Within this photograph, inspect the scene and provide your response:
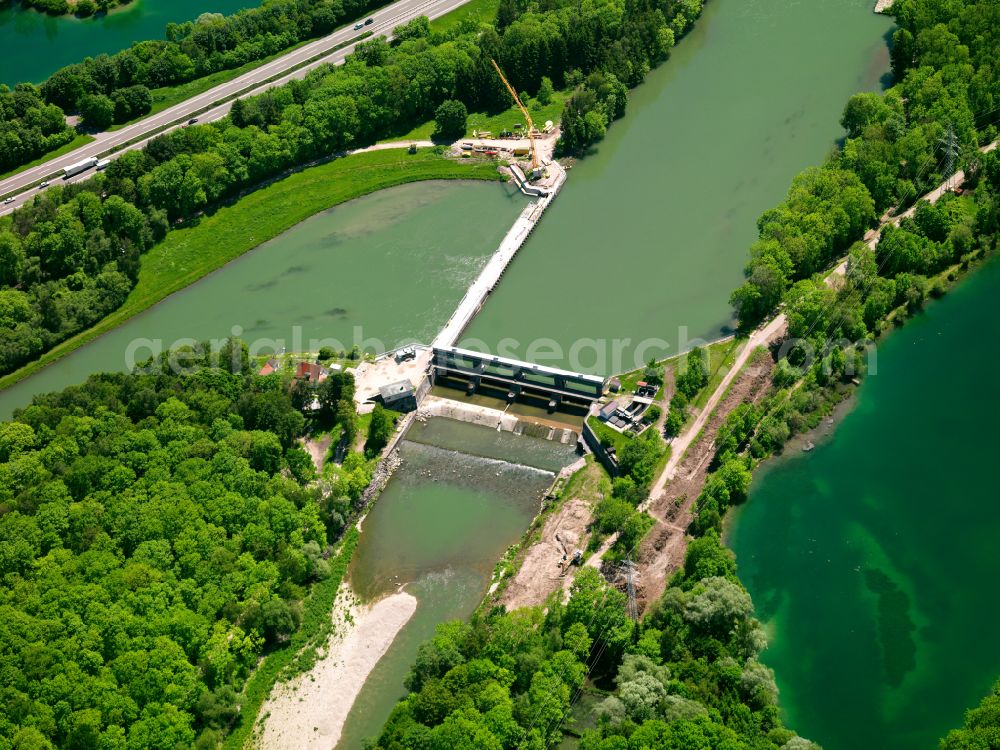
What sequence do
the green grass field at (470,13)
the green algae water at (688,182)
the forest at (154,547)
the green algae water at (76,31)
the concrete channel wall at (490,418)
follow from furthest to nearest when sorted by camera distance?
the green algae water at (76,31) < the green grass field at (470,13) < the green algae water at (688,182) < the concrete channel wall at (490,418) < the forest at (154,547)

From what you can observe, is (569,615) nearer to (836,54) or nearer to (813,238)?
(813,238)

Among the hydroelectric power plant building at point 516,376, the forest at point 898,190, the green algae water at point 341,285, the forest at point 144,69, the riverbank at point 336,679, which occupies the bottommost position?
the riverbank at point 336,679

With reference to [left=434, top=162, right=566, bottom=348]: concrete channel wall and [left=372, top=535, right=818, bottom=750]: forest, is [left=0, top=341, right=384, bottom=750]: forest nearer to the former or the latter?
[left=434, top=162, right=566, bottom=348]: concrete channel wall

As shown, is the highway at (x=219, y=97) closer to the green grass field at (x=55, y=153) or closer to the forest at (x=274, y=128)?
the green grass field at (x=55, y=153)

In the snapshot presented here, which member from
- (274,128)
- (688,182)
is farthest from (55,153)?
(688,182)

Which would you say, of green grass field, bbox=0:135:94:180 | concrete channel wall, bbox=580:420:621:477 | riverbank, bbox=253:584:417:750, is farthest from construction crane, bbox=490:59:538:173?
riverbank, bbox=253:584:417:750

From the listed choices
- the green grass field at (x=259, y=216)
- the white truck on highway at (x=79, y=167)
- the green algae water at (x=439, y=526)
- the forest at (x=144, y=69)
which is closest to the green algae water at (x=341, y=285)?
the green grass field at (x=259, y=216)
